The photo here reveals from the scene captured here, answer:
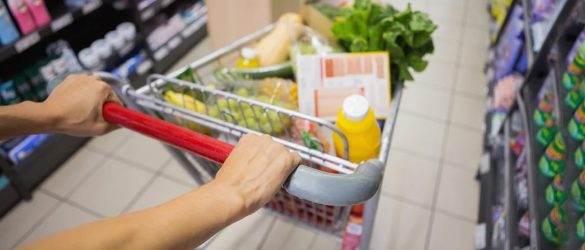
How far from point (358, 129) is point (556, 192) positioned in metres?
0.82

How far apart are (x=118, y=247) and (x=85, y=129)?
51cm

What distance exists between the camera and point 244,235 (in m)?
1.90

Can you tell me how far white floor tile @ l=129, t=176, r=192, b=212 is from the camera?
80.6 inches

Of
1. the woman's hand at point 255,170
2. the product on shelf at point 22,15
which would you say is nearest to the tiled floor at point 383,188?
the product on shelf at point 22,15

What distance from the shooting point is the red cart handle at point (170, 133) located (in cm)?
73

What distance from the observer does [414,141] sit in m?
2.42

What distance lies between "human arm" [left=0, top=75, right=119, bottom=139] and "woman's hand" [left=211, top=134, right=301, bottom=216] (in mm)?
419

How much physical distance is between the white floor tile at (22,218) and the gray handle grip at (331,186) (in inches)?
74.2

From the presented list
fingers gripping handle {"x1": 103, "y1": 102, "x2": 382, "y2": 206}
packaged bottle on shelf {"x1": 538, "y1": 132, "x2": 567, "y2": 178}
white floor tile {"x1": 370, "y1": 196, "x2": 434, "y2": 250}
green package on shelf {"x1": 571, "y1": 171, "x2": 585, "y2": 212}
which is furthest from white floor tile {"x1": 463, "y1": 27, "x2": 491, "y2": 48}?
fingers gripping handle {"x1": 103, "y1": 102, "x2": 382, "y2": 206}

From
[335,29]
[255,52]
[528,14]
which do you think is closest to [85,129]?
[255,52]

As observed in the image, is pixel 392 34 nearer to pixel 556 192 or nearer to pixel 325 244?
pixel 556 192

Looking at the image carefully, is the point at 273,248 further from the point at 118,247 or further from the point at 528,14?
the point at 528,14

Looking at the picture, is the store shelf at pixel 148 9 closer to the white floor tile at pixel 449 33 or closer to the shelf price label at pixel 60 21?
the shelf price label at pixel 60 21

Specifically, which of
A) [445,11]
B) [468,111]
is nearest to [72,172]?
[468,111]
